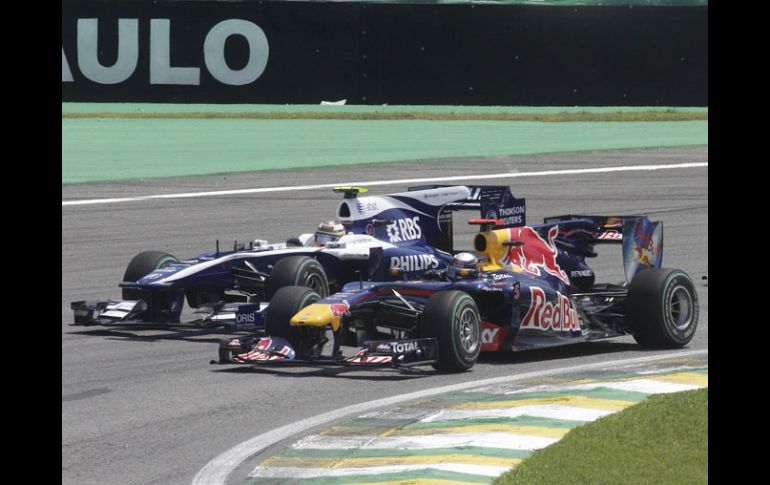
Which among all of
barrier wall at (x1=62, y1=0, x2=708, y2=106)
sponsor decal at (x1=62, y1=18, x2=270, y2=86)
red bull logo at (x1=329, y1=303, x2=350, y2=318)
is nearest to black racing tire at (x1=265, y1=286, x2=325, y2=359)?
red bull logo at (x1=329, y1=303, x2=350, y2=318)

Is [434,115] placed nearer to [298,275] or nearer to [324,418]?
[298,275]

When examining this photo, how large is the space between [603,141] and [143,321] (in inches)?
796

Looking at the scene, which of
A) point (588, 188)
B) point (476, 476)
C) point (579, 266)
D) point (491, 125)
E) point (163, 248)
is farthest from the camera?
point (491, 125)

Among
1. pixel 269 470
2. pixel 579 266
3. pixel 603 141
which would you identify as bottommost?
pixel 269 470

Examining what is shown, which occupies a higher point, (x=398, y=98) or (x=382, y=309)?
(x=398, y=98)

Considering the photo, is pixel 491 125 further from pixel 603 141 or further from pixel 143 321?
pixel 143 321

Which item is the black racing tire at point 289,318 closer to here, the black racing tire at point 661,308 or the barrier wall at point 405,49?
the black racing tire at point 661,308

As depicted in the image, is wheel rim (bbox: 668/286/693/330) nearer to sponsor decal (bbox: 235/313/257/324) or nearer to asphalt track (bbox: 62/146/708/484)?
asphalt track (bbox: 62/146/708/484)

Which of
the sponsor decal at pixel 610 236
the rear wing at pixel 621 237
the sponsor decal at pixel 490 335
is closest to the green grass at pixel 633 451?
the sponsor decal at pixel 490 335

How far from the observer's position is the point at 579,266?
13.0m

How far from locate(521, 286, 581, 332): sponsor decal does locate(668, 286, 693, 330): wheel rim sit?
0.80 metres

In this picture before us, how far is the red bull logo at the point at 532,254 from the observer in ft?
40.2

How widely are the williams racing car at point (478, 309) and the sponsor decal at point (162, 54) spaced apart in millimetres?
19570
